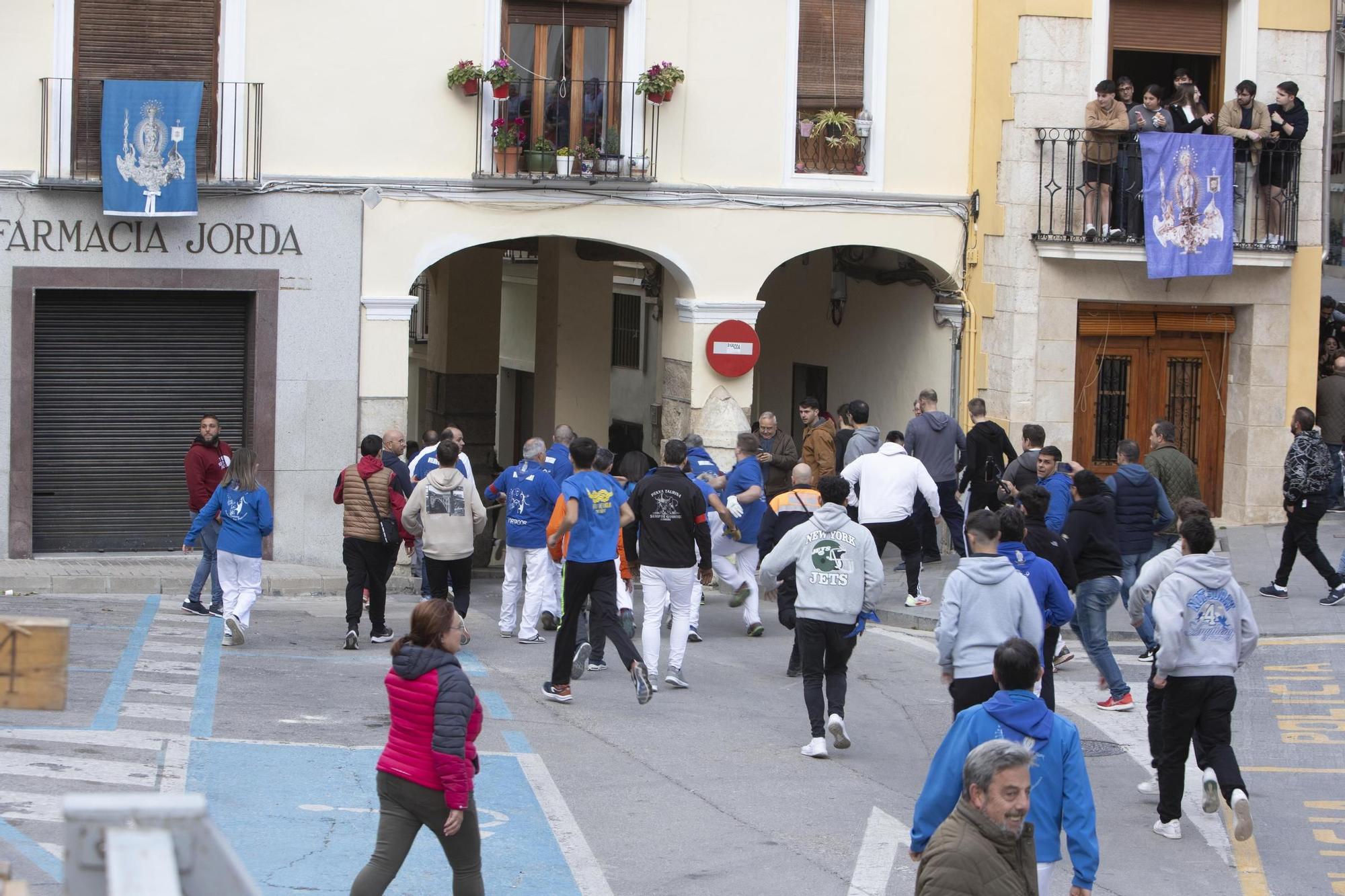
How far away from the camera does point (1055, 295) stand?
60.5 feet

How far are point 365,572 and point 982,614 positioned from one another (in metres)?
6.42

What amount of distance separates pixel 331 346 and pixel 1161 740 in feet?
35.5

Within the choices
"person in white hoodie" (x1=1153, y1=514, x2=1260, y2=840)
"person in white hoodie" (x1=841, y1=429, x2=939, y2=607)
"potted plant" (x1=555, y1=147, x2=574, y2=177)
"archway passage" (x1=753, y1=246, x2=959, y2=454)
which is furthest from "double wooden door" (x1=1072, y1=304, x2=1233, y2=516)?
"person in white hoodie" (x1=1153, y1=514, x2=1260, y2=840)

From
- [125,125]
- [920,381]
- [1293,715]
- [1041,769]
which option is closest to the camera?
[1041,769]

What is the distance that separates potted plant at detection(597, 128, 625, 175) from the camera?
18078 mm

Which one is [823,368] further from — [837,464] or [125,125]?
[125,125]

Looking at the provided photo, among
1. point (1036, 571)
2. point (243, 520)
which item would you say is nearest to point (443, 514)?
point (243, 520)

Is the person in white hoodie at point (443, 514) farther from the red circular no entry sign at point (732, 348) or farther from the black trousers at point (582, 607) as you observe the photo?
the red circular no entry sign at point (732, 348)

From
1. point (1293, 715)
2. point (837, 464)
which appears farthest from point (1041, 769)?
point (837, 464)

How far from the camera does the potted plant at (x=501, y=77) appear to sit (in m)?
17.5

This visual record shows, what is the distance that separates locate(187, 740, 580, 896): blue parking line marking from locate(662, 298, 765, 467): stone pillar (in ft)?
29.3

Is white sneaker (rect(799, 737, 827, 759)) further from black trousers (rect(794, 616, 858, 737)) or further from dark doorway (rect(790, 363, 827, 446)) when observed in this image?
dark doorway (rect(790, 363, 827, 446))

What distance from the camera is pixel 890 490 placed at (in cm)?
1484

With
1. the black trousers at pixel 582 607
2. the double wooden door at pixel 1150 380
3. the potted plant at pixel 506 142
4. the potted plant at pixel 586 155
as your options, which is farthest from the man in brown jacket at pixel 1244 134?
the black trousers at pixel 582 607
